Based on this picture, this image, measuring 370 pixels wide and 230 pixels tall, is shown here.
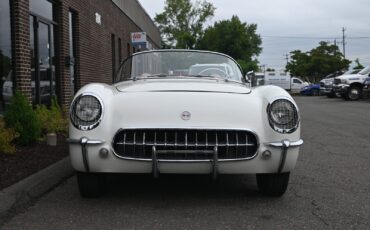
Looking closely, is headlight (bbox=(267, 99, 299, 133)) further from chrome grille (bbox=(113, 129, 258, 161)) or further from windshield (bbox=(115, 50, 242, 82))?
windshield (bbox=(115, 50, 242, 82))

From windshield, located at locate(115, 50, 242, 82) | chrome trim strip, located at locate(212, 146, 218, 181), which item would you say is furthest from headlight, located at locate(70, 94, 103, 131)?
windshield, located at locate(115, 50, 242, 82)

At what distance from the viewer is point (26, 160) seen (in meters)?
5.50

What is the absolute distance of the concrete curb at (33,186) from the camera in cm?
400

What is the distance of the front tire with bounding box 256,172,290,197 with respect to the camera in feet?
13.6

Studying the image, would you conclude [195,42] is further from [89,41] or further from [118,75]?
[118,75]

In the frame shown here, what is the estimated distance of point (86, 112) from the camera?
3.92 metres

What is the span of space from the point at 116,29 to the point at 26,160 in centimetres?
1319

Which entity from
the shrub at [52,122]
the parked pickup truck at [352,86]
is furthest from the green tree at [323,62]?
the shrub at [52,122]

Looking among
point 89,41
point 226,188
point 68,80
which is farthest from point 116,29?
point 226,188

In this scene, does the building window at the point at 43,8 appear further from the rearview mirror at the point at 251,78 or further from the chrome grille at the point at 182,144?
the chrome grille at the point at 182,144

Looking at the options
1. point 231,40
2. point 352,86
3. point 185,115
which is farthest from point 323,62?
point 185,115

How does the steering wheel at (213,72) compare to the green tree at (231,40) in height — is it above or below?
below

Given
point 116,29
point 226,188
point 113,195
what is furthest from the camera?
point 116,29

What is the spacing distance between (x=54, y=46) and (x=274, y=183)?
25.4ft
